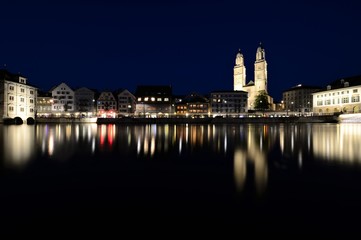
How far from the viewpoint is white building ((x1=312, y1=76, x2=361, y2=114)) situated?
88.9 metres

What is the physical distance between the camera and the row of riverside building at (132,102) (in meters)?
70.6

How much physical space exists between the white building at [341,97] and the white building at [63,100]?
88.9 metres

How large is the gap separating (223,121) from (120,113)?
135 feet

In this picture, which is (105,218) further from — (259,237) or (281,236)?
(281,236)

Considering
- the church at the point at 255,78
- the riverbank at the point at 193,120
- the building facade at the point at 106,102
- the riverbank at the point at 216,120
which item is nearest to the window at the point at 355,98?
the riverbank at the point at 193,120

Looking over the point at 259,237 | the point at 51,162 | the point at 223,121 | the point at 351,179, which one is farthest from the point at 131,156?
the point at 223,121

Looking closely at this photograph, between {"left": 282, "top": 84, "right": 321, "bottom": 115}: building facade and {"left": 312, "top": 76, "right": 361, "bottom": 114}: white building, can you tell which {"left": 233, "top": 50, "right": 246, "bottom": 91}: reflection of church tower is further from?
{"left": 312, "top": 76, "right": 361, "bottom": 114}: white building

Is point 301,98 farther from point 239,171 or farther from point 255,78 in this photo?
point 239,171

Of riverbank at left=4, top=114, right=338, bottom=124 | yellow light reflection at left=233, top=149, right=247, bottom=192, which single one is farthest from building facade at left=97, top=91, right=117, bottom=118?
yellow light reflection at left=233, top=149, right=247, bottom=192

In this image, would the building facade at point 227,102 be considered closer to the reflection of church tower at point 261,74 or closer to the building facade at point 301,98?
the building facade at point 301,98

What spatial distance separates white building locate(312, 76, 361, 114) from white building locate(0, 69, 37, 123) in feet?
297

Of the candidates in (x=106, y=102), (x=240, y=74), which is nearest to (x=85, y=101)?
(x=106, y=102)

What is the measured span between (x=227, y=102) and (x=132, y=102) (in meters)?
39.6

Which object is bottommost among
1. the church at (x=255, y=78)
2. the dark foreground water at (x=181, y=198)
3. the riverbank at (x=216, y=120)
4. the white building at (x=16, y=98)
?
the dark foreground water at (x=181, y=198)
